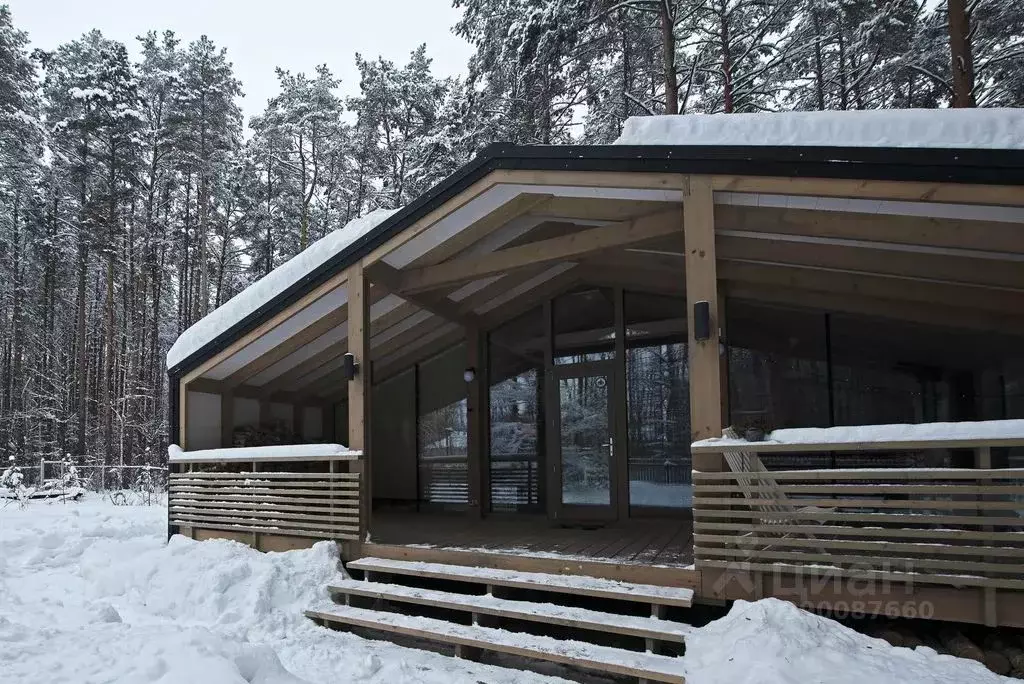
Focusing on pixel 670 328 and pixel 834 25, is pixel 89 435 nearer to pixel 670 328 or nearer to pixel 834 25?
pixel 670 328

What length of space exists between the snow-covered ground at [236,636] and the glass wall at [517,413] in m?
2.82

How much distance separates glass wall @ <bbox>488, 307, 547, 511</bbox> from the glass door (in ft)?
1.17

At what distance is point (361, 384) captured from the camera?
6.34m

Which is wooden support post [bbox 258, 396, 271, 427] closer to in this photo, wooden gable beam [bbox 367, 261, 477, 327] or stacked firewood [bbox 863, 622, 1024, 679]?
wooden gable beam [bbox 367, 261, 477, 327]

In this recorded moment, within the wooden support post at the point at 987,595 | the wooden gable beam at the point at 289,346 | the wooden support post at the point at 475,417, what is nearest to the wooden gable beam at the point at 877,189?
the wooden support post at the point at 987,595

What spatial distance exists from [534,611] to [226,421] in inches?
217

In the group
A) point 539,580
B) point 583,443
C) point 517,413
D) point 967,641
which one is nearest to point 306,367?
point 517,413

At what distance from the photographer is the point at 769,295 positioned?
21.9 feet

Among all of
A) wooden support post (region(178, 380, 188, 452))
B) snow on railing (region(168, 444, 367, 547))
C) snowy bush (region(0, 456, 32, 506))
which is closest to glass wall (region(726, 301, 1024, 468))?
snow on railing (region(168, 444, 367, 547))

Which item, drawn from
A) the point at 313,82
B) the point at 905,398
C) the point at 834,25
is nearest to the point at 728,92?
the point at 834,25

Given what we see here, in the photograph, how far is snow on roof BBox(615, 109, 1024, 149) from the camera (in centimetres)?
390

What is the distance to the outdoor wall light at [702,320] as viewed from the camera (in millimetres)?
4473

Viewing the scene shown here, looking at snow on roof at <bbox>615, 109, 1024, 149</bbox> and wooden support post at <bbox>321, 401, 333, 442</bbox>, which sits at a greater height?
snow on roof at <bbox>615, 109, 1024, 149</bbox>

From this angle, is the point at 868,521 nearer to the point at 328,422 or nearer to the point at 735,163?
the point at 735,163
